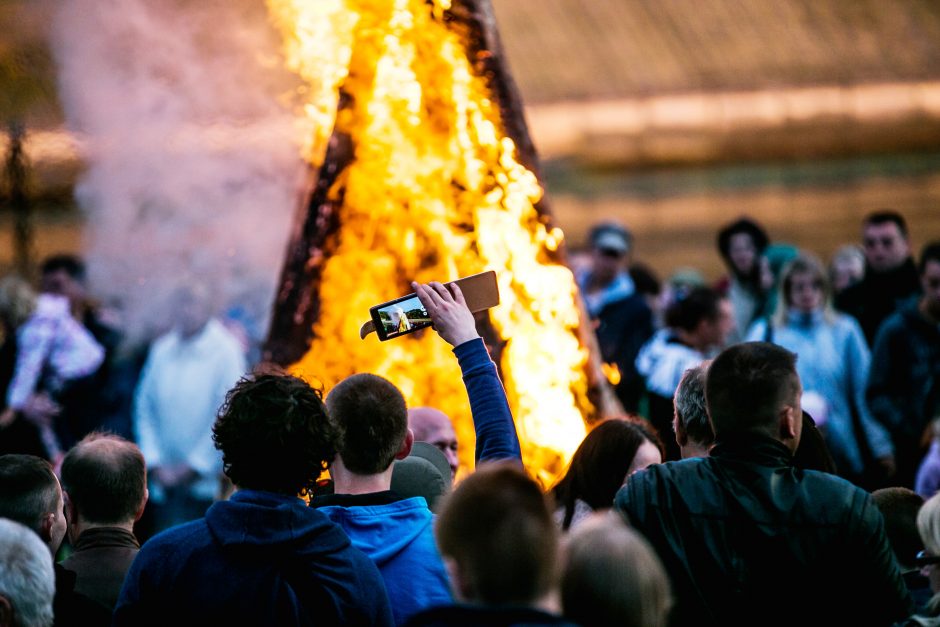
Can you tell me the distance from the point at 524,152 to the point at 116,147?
1.92 metres

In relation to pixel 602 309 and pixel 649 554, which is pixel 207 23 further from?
pixel 649 554

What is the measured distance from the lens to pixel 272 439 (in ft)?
8.38

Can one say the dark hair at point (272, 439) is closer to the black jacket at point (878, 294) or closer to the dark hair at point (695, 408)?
the dark hair at point (695, 408)

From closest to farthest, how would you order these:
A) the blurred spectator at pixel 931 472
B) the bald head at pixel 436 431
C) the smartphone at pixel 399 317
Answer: the smartphone at pixel 399 317, the bald head at pixel 436 431, the blurred spectator at pixel 931 472

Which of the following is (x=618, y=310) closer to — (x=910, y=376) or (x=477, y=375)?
(x=910, y=376)

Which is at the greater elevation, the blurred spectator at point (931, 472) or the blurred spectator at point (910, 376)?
the blurred spectator at point (910, 376)

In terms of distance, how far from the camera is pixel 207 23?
205 inches

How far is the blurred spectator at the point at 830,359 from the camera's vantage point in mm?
5543

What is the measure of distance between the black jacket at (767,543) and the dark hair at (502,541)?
0.68 metres

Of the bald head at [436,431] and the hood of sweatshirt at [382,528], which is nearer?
the hood of sweatshirt at [382,528]

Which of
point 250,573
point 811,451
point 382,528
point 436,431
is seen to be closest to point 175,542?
point 250,573

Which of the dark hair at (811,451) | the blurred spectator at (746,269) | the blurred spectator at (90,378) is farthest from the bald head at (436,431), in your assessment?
the blurred spectator at (90,378)

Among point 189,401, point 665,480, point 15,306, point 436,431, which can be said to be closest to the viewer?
point 665,480

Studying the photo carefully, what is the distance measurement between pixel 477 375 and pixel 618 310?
142 inches
